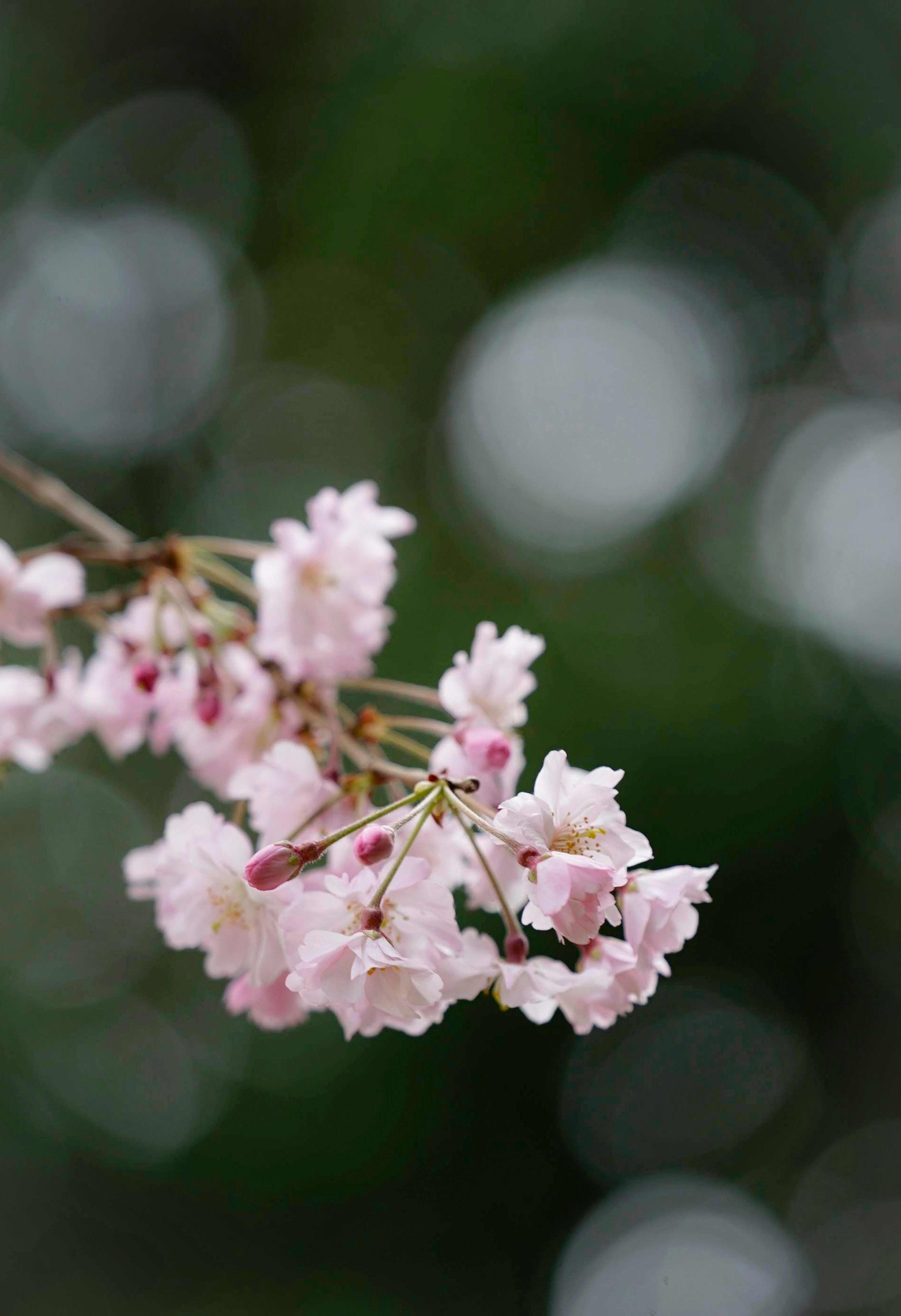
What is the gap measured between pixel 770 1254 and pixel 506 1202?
3.86ft

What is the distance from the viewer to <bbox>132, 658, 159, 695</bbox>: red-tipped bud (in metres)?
0.73

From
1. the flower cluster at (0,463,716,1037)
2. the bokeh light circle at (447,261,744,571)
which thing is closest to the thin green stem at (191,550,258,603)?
the flower cluster at (0,463,716,1037)

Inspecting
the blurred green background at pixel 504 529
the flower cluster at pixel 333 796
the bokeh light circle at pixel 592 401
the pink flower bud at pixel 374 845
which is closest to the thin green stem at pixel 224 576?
the flower cluster at pixel 333 796

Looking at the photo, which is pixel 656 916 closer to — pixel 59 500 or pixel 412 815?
pixel 412 815

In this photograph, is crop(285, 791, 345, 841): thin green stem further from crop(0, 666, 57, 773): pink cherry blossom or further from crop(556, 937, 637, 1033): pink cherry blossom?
crop(0, 666, 57, 773): pink cherry blossom

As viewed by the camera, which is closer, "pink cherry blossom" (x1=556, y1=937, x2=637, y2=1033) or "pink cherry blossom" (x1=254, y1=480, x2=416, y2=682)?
"pink cherry blossom" (x1=556, y1=937, x2=637, y2=1033)

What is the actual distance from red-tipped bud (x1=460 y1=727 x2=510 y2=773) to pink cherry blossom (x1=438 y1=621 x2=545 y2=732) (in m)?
0.05

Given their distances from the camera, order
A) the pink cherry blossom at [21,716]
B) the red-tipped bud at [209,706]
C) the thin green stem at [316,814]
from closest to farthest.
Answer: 1. the thin green stem at [316,814]
2. the red-tipped bud at [209,706]
3. the pink cherry blossom at [21,716]

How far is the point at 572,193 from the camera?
4805mm

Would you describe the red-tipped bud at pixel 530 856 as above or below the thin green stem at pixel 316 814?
above

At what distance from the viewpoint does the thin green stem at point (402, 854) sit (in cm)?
42

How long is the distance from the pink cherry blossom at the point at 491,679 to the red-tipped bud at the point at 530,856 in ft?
0.57

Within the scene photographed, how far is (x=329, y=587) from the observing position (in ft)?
2.48

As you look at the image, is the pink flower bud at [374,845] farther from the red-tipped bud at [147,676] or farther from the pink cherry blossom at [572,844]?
the red-tipped bud at [147,676]
